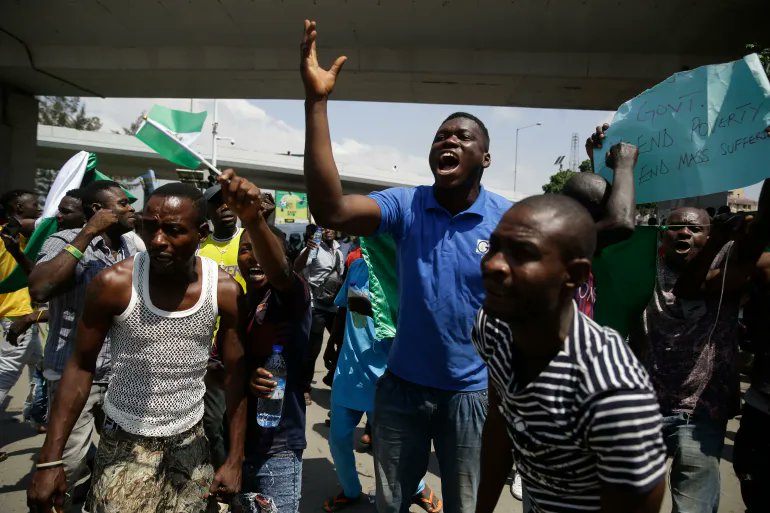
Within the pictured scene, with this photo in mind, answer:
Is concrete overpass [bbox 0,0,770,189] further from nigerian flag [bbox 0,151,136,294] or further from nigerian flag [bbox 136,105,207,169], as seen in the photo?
nigerian flag [bbox 136,105,207,169]

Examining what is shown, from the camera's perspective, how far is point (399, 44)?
397 inches

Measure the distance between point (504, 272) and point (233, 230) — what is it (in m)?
3.08

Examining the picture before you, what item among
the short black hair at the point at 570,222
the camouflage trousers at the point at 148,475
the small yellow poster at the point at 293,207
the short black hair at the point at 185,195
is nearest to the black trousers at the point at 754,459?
the short black hair at the point at 570,222

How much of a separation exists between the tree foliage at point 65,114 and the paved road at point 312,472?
1268 inches

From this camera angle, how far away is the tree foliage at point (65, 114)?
31.8 m

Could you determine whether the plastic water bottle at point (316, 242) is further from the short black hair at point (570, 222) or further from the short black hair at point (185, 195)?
the short black hair at point (570, 222)

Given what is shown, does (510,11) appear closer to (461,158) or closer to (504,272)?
(461,158)

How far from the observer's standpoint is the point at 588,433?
51.3 inches

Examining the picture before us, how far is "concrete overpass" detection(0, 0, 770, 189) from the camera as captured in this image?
28.8ft

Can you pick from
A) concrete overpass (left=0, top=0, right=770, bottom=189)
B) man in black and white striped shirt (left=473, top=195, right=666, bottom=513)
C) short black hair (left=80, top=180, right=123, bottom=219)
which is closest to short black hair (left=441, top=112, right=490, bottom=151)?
man in black and white striped shirt (left=473, top=195, right=666, bottom=513)

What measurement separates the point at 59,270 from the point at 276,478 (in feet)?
5.46

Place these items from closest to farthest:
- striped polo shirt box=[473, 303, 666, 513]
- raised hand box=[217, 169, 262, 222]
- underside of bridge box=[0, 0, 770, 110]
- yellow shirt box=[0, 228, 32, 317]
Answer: striped polo shirt box=[473, 303, 666, 513] < raised hand box=[217, 169, 262, 222] < yellow shirt box=[0, 228, 32, 317] < underside of bridge box=[0, 0, 770, 110]

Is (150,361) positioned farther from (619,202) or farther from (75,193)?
(75,193)

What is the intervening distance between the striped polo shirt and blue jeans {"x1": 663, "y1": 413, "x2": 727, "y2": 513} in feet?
4.85
